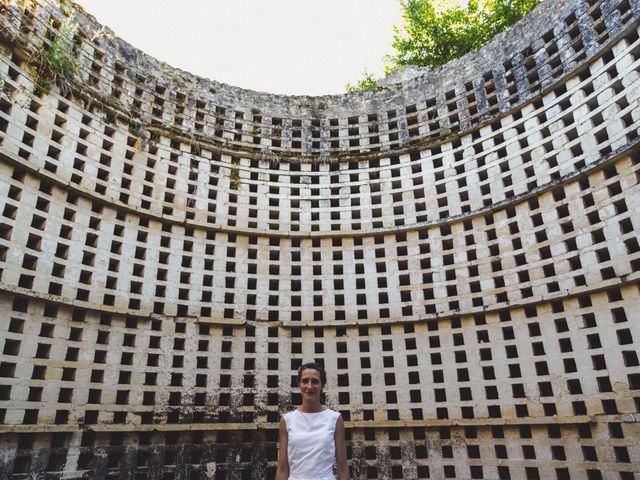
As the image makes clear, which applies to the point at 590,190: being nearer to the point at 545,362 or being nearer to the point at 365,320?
the point at 545,362

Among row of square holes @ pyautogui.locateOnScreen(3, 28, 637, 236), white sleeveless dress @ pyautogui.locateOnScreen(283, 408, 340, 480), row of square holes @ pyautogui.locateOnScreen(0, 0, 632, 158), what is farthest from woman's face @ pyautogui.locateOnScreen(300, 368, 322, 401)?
row of square holes @ pyautogui.locateOnScreen(0, 0, 632, 158)

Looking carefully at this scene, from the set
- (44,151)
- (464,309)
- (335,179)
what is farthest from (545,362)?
(44,151)

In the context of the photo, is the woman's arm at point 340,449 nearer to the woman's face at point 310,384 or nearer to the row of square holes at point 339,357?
the woman's face at point 310,384

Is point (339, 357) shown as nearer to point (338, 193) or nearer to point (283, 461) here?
point (338, 193)

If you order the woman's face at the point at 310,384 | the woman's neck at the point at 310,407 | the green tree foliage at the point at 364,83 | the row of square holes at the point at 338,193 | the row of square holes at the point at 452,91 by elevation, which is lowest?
the woman's neck at the point at 310,407

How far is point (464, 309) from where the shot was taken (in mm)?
13117

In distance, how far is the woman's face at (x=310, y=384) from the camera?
10.9 feet

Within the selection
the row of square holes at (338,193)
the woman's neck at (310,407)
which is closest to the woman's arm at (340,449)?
the woman's neck at (310,407)

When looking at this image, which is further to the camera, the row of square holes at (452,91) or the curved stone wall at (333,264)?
the row of square holes at (452,91)

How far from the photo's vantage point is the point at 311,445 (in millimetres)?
3094

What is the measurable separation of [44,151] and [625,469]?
597 inches

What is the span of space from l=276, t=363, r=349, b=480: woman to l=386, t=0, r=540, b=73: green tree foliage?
2073cm

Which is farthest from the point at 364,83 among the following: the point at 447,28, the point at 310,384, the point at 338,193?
the point at 310,384

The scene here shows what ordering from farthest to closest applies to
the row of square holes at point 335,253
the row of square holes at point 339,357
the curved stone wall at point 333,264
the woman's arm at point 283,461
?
the row of square holes at point 335,253, the curved stone wall at point 333,264, the row of square holes at point 339,357, the woman's arm at point 283,461
